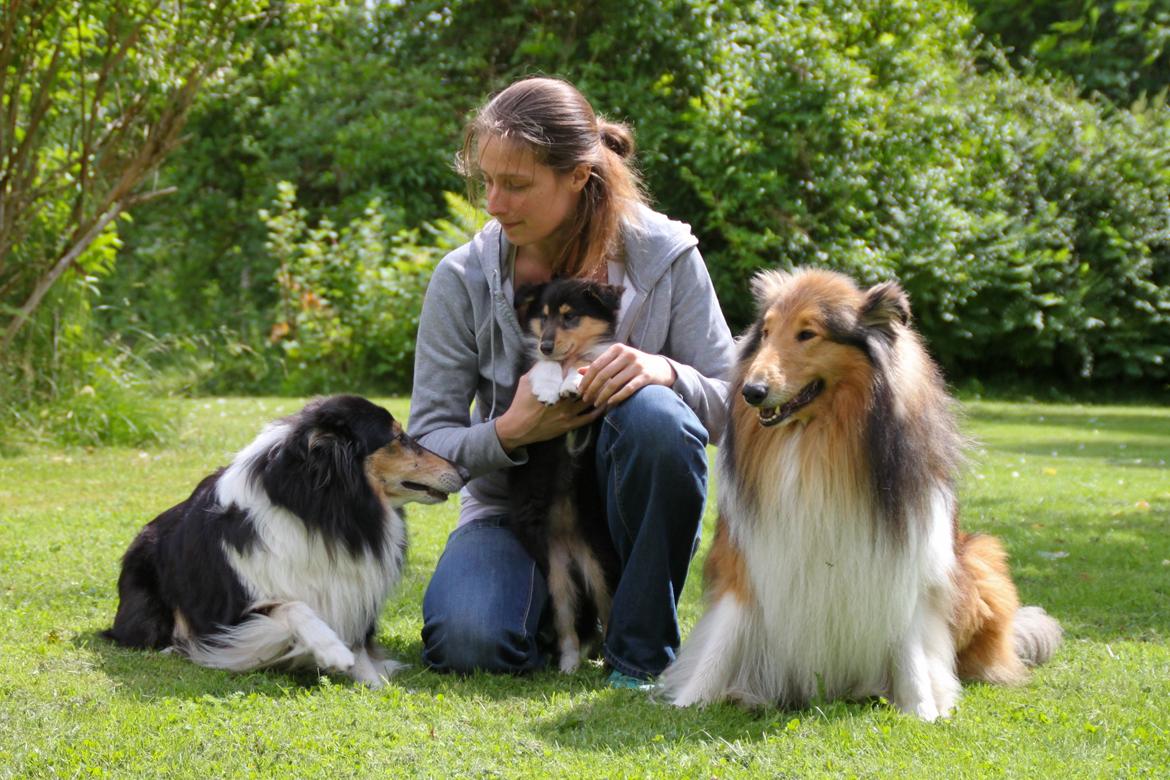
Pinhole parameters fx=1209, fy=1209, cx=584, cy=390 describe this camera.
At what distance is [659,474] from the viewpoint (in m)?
3.26

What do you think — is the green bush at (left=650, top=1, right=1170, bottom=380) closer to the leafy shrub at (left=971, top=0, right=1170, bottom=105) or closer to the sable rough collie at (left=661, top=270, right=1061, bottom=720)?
the leafy shrub at (left=971, top=0, right=1170, bottom=105)

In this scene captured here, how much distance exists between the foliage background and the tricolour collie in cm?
824

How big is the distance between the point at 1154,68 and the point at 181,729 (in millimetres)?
18017

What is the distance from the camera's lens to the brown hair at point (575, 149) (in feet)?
11.2

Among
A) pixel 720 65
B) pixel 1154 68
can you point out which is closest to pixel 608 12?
pixel 720 65

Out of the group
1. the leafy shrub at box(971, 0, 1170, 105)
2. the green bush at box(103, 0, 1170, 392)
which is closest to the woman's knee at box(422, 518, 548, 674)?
the green bush at box(103, 0, 1170, 392)

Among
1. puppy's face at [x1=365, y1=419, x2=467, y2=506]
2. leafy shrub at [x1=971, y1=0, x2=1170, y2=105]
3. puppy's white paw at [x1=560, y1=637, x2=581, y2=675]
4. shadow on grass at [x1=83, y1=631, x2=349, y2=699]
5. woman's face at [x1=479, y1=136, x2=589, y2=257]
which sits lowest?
shadow on grass at [x1=83, y1=631, x2=349, y2=699]

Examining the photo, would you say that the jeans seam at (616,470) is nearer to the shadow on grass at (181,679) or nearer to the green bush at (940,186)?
the shadow on grass at (181,679)

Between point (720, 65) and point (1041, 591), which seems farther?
point (720, 65)

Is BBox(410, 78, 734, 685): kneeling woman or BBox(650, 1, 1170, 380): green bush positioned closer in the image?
BBox(410, 78, 734, 685): kneeling woman

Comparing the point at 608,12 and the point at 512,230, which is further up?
the point at 608,12

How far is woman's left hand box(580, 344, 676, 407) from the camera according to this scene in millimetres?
3312

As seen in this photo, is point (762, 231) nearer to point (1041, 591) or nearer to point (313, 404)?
point (1041, 591)

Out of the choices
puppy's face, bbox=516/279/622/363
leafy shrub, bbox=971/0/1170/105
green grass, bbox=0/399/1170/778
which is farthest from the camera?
leafy shrub, bbox=971/0/1170/105
